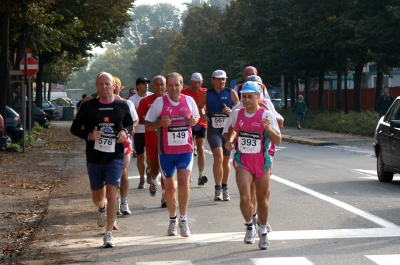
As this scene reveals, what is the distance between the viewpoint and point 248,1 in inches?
2320

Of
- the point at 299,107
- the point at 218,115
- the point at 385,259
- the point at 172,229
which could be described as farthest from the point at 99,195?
the point at 299,107

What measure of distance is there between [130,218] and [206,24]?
75209mm

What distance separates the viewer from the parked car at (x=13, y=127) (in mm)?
26547

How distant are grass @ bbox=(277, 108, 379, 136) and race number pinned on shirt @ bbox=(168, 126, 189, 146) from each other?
2422cm

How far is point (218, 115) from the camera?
1299 centimetres

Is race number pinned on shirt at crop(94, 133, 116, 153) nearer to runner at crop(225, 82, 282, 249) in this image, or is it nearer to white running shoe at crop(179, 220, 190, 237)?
white running shoe at crop(179, 220, 190, 237)

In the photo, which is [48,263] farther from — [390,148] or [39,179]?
[39,179]

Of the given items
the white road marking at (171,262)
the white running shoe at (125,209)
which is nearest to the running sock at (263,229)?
the white road marking at (171,262)

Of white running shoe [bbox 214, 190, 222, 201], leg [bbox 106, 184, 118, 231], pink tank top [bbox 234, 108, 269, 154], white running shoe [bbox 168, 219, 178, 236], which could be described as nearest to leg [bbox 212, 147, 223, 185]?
white running shoe [bbox 214, 190, 222, 201]

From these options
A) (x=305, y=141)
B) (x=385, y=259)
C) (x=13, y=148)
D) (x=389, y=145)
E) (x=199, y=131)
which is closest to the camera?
(x=385, y=259)

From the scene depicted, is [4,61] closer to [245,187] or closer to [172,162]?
[172,162]

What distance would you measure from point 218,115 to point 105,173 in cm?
376

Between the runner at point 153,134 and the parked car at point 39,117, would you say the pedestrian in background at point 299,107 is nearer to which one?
the parked car at point 39,117

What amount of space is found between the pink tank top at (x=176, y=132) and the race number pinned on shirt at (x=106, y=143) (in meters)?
0.81
